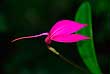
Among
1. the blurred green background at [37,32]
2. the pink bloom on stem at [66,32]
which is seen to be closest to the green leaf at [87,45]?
the pink bloom on stem at [66,32]

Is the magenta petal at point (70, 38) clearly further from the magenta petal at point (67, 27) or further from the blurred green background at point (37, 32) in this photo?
the blurred green background at point (37, 32)

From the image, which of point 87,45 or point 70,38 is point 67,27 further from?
point 87,45

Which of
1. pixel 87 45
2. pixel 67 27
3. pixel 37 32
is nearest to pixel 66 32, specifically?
pixel 67 27

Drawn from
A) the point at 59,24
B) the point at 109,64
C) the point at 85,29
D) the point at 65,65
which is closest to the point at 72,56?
the point at 65,65

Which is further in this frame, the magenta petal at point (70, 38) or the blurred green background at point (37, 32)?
the blurred green background at point (37, 32)

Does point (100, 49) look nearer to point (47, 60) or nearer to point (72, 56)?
point (72, 56)
